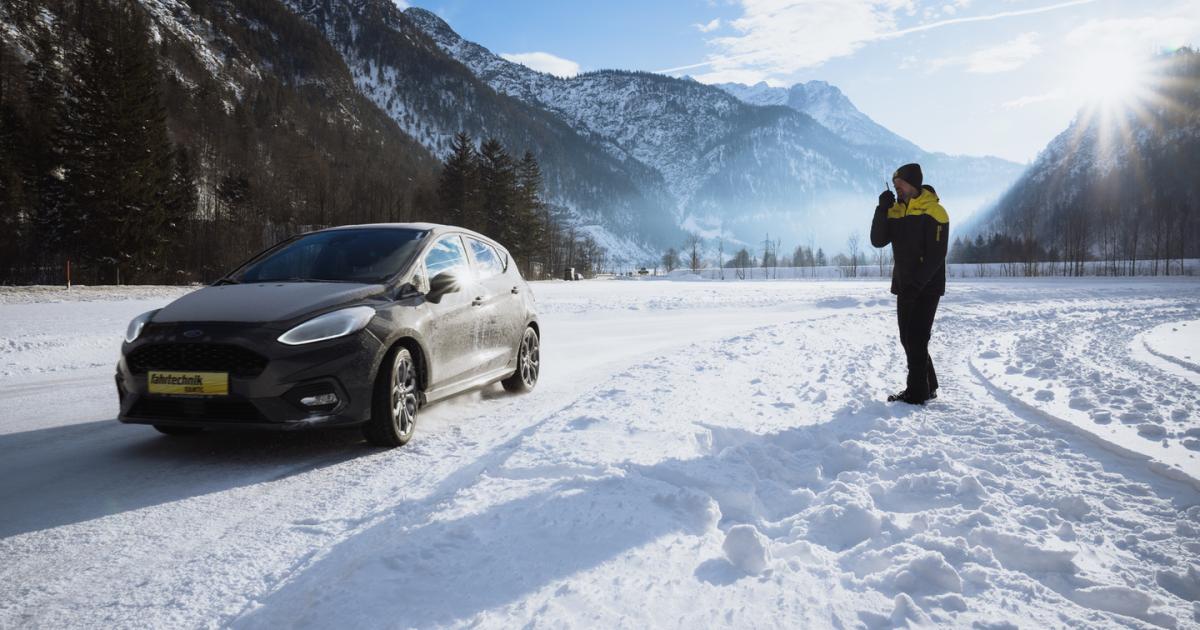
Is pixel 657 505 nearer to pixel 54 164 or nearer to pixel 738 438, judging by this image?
pixel 738 438

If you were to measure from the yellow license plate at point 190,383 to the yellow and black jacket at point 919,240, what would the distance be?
5.45m

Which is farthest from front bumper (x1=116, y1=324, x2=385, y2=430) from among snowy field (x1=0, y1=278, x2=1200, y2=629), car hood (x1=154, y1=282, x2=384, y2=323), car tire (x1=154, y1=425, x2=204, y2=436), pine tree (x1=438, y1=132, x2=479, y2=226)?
pine tree (x1=438, y1=132, x2=479, y2=226)

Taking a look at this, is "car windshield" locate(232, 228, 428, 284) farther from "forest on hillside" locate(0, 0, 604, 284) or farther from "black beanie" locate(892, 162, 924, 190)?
"forest on hillside" locate(0, 0, 604, 284)

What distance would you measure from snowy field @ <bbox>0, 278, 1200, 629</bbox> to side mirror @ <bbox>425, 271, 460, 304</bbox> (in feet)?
3.62

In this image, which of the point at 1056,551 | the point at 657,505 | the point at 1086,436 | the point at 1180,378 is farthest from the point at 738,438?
the point at 1180,378

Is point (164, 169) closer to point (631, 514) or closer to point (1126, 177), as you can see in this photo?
point (631, 514)

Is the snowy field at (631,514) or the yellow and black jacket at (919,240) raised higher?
the yellow and black jacket at (919,240)

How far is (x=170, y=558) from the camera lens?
2902 mm

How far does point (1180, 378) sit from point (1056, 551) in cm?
702

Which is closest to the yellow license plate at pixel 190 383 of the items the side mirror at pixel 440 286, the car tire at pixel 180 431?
the car tire at pixel 180 431

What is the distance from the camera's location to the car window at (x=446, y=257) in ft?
18.4

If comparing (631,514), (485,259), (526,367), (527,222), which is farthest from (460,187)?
(631,514)

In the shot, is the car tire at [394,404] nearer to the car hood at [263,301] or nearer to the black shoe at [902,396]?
the car hood at [263,301]

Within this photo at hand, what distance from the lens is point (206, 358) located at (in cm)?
407
